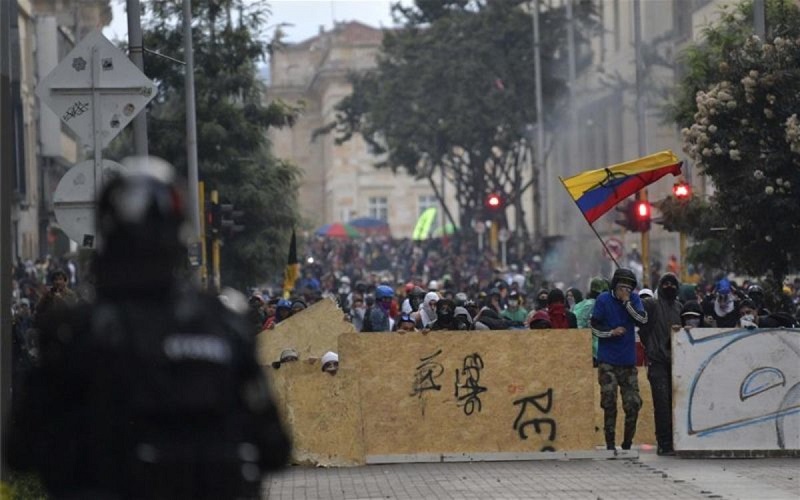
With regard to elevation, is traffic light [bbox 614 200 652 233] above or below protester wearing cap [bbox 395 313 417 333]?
above

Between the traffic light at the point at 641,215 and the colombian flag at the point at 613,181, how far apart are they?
742 cm

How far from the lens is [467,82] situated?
63.1m

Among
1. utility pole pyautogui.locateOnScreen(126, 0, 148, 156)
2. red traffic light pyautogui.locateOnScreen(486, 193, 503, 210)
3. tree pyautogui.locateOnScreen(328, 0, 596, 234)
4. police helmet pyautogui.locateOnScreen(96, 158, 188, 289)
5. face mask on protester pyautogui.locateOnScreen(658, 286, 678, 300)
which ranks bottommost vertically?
face mask on protester pyautogui.locateOnScreen(658, 286, 678, 300)

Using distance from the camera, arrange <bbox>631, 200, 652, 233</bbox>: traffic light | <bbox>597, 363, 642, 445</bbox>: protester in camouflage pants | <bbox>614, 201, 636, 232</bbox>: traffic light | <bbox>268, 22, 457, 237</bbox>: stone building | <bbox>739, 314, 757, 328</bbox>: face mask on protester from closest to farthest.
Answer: <bbox>597, 363, 642, 445</bbox>: protester in camouflage pants, <bbox>739, 314, 757, 328</bbox>: face mask on protester, <bbox>631, 200, 652, 233</bbox>: traffic light, <bbox>614, 201, 636, 232</bbox>: traffic light, <bbox>268, 22, 457, 237</bbox>: stone building

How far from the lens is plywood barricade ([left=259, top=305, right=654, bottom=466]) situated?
15.9 metres

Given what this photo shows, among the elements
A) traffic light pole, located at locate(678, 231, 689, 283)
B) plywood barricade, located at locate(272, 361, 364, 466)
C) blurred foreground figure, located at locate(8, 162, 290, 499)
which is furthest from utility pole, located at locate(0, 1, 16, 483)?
traffic light pole, located at locate(678, 231, 689, 283)

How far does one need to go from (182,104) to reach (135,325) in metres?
32.2

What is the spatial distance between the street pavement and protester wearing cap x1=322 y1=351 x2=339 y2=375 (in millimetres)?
775

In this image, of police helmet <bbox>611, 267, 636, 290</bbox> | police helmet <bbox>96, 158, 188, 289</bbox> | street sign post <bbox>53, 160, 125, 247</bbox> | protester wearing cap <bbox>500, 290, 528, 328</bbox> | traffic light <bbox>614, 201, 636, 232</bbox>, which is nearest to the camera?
police helmet <bbox>96, 158, 188, 289</bbox>

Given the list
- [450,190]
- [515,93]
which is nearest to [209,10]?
[515,93]

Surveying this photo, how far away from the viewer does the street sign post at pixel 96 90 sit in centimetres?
1330

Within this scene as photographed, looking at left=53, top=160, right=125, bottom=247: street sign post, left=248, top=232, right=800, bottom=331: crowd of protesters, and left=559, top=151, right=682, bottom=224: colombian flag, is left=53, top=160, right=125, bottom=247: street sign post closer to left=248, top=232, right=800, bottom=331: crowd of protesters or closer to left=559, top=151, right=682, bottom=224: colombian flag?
left=248, top=232, right=800, bottom=331: crowd of protesters

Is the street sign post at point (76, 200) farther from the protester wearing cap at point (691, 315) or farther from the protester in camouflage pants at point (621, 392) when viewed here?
the protester wearing cap at point (691, 315)

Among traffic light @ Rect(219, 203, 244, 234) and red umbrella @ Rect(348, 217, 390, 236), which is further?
red umbrella @ Rect(348, 217, 390, 236)
